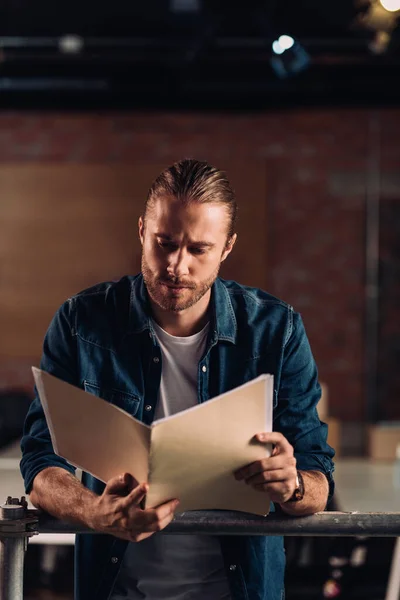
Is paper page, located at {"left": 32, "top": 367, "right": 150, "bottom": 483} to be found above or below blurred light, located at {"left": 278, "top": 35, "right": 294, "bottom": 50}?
below

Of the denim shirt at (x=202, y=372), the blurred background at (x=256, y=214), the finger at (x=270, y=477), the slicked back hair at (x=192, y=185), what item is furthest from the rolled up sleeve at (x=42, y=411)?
the blurred background at (x=256, y=214)

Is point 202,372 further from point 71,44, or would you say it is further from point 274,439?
point 71,44

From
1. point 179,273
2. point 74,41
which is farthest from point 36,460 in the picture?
point 74,41

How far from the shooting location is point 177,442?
3.55ft

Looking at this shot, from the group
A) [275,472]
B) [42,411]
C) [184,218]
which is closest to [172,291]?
[184,218]

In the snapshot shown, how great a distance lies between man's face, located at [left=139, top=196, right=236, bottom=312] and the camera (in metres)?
1.43

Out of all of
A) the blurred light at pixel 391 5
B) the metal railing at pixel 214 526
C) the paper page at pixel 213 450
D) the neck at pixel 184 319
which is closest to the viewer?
the paper page at pixel 213 450

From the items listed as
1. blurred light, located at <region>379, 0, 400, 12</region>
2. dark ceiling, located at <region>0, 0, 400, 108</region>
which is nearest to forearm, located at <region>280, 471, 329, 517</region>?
blurred light, located at <region>379, 0, 400, 12</region>

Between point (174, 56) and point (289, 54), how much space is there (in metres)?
0.79

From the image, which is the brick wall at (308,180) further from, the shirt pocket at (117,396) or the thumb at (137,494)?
the thumb at (137,494)

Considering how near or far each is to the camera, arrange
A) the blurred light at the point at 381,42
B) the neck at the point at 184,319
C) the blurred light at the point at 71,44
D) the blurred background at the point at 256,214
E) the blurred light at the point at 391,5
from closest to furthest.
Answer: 1. the neck at the point at 184,319
2. the blurred light at the point at 391,5
3. the blurred light at the point at 381,42
4. the blurred light at the point at 71,44
5. the blurred background at the point at 256,214

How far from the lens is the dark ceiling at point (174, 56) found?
482cm

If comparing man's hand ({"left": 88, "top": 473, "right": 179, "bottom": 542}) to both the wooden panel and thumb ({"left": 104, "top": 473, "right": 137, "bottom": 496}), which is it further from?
the wooden panel

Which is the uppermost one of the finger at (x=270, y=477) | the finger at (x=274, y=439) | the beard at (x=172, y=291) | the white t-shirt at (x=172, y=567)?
the beard at (x=172, y=291)
